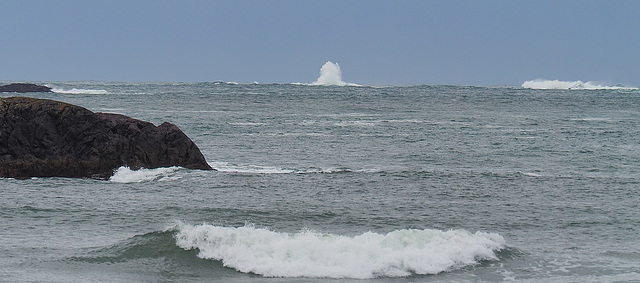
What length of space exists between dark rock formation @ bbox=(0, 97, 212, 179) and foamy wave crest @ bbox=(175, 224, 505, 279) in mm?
9212

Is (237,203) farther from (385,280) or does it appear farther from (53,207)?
(385,280)

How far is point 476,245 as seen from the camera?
16578mm

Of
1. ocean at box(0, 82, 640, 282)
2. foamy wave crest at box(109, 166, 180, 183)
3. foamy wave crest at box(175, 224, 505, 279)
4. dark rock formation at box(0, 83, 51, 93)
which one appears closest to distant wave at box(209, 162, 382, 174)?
ocean at box(0, 82, 640, 282)

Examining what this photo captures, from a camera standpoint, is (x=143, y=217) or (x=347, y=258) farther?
(x=143, y=217)

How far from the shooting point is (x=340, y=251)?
52.1 ft

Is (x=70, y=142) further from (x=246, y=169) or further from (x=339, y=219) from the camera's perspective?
(x=339, y=219)

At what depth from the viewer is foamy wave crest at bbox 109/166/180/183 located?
2514 cm

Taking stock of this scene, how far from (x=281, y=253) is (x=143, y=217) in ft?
17.9

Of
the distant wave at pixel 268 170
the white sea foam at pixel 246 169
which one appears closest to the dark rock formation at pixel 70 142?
the white sea foam at pixel 246 169

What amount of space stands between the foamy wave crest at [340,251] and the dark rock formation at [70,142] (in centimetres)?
921

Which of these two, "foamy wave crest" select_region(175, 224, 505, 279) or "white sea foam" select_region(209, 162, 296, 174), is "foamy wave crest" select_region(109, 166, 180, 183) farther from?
"foamy wave crest" select_region(175, 224, 505, 279)

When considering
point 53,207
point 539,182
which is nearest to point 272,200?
point 53,207

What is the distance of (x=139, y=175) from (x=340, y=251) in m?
11.6

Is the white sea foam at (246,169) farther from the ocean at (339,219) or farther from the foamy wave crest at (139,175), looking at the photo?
the foamy wave crest at (139,175)
